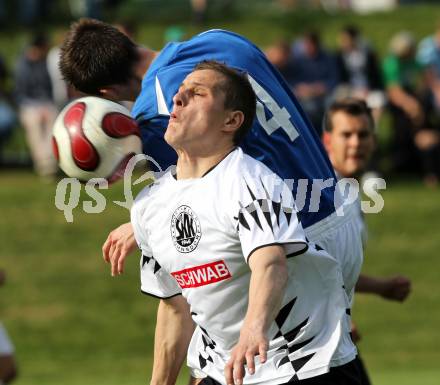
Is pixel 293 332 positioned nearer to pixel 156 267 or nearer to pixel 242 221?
pixel 242 221

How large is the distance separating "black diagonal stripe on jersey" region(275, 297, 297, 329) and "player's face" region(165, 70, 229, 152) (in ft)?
2.34

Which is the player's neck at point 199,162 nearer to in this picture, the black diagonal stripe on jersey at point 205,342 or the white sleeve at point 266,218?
the white sleeve at point 266,218

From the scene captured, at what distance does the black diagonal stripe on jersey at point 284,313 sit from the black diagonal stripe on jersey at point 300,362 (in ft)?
0.53

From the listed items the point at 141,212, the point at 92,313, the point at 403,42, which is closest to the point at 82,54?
the point at 141,212

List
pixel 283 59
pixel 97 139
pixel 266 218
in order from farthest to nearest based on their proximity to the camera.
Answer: pixel 283 59, pixel 97 139, pixel 266 218

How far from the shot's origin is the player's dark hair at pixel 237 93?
4.50 m

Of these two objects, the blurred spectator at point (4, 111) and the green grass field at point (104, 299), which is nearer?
the green grass field at point (104, 299)

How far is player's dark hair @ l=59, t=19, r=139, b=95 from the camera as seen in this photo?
530cm

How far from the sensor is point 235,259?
14.7ft

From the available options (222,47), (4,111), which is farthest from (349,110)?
(4,111)

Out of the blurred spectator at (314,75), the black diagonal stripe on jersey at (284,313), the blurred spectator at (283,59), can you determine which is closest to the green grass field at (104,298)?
the blurred spectator at (314,75)

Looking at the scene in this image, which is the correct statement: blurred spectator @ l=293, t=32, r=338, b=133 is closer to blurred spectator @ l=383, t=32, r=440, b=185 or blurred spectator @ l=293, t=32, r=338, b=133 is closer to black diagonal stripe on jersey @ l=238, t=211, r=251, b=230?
blurred spectator @ l=383, t=32, r=440, b=185

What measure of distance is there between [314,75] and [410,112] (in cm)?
154

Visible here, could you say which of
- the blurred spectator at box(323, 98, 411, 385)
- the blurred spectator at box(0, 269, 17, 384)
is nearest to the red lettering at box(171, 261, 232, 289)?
the blurred spectator at box(323, 98, 411, 385)
